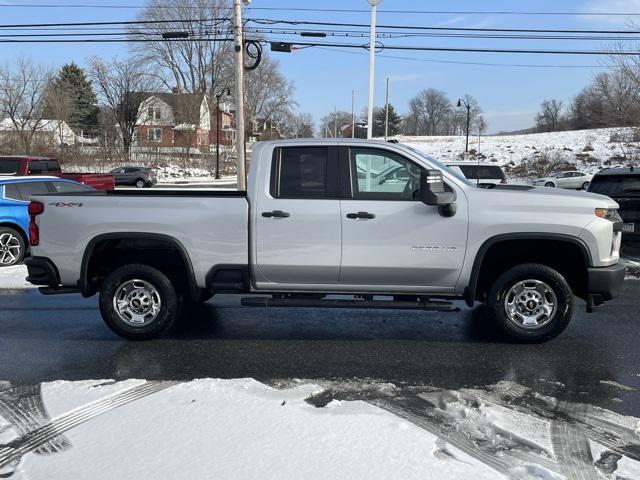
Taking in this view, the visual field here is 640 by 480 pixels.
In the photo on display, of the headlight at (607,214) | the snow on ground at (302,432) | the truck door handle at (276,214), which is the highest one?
the headlight at (607,214)

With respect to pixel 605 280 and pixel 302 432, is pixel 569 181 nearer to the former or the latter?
pixel 605 280

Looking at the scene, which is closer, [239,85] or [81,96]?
[239,85]

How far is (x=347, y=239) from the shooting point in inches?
201

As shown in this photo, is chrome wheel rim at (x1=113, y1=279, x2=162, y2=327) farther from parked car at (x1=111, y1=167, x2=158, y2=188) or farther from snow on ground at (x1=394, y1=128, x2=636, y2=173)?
snow on ground at (x1=394, y1=128, x2=636, y2=173)

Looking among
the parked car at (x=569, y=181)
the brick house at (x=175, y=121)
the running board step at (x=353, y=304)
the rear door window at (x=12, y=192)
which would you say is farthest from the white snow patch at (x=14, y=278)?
the brick house at (x=175, y=121)

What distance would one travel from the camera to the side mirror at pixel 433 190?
4.86 metres

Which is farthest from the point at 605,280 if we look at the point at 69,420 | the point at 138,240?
the point at 69,420

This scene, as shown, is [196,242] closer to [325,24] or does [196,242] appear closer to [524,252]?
[524,252]

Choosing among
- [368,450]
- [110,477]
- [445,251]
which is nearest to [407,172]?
[445,251]

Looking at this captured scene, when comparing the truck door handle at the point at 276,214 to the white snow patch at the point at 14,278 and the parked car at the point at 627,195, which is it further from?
the parked car at the point at 627,195

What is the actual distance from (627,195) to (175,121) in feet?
202

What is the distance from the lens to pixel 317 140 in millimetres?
5355

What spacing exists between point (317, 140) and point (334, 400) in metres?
2.59

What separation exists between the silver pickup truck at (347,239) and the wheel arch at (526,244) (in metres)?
0.01
